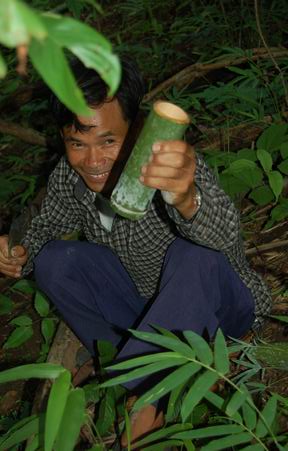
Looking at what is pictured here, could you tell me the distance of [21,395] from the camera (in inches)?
101

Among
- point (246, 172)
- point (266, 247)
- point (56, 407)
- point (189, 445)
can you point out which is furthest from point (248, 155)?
point (56, 407)

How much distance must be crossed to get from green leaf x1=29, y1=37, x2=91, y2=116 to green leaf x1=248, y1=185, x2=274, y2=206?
2.28m

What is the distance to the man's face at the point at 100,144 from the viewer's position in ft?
5.96

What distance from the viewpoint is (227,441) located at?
133cm

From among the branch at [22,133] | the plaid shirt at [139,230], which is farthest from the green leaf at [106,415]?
the branch at [22,133]

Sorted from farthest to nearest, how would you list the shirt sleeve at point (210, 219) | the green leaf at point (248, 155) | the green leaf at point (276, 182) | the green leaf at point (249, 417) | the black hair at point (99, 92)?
the green leaf at point (248, 155), the green leaf at point (276, 182), the black hair at point (99, 92), the shirt sleeve at point (210, 219), the green leaf at point (249, 417)

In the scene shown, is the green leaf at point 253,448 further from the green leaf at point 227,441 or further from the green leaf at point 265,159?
the green leaf at point 265,159

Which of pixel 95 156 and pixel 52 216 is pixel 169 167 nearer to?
pixel 95 156

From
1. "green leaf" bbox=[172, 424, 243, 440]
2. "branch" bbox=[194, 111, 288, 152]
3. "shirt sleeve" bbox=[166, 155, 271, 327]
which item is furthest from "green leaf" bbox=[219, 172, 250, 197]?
"green leaf" bbox=[172, 424, 243, 440]

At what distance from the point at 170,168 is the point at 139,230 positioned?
2.42 ft

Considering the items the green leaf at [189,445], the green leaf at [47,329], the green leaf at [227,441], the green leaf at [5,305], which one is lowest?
the green leaf at [5,305]

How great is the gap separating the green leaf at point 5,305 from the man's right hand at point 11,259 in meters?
0.85

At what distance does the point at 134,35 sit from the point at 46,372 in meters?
4.23

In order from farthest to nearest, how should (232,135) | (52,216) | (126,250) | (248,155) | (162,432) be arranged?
(232,135) < (248,155) < (52,216) < (126,250) < (162,432)
